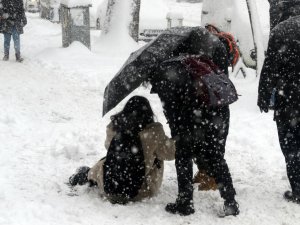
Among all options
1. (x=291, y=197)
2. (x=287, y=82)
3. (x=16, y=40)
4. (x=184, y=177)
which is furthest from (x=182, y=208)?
(x=16, y=40)

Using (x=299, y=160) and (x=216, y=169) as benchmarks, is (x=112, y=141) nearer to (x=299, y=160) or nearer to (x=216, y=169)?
(x=216, y=169)

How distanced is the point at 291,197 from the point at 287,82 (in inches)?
44.2

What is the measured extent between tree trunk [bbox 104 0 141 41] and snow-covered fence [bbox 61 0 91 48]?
111 centimetres

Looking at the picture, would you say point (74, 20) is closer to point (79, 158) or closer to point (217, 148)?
point (79, 158)

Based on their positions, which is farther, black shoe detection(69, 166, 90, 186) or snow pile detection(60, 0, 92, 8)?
snow pile detection(60, 0, 92, 8)

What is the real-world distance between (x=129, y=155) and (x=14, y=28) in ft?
26.2

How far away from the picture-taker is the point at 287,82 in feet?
14.5

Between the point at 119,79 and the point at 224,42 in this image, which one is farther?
the point at 224,42

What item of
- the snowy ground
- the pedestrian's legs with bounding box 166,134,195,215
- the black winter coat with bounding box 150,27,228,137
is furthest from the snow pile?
the pedestrian's legs with bounding box 166,134,195,215

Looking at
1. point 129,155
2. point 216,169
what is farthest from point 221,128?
point 129,155

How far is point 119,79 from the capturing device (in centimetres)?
409

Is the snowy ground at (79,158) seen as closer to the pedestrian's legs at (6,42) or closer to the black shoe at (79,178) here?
the black shoe at (79,178)

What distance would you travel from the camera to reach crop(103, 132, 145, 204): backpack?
4.34 metres

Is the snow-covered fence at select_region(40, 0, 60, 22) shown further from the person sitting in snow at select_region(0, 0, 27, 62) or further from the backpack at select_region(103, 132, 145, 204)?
the backpack at select_region(103, 132, 145, 204)
